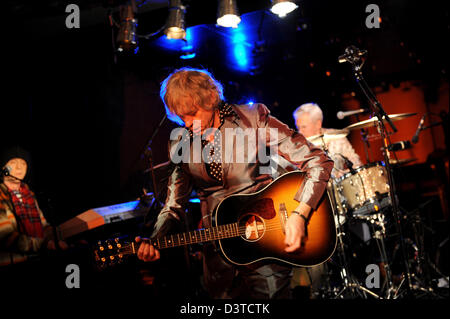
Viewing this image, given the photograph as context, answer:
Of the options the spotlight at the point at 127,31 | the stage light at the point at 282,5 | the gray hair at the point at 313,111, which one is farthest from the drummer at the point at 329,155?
the spotlight at the point at 127,31

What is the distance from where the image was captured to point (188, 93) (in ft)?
8.95

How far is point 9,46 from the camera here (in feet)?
17.6

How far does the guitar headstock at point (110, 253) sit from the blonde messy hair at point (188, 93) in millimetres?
1019

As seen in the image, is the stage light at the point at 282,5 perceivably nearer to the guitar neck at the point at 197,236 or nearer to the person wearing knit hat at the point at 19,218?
the guitar neck at the point at 197,236

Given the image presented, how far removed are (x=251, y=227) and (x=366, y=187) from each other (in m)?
1.85

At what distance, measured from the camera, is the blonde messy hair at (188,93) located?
272 centimetres

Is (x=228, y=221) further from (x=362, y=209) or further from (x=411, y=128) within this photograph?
(x=411, y=128)

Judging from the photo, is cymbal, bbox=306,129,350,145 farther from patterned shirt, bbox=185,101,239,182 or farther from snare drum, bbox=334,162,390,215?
patterned shirt, bbox=185,101,239,182

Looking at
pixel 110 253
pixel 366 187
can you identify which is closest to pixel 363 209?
pixel 366 187

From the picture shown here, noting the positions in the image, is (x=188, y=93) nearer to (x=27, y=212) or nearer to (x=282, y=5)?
(x=282, y=5)

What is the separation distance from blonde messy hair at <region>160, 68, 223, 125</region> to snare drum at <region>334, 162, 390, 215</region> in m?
1.82

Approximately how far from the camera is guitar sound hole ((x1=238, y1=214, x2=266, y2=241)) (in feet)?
8.00
